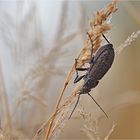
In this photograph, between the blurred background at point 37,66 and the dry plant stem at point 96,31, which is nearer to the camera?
the dry plant stem at point 96,31

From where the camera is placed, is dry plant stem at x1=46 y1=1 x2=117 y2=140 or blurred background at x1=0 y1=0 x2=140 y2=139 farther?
blurred background at x1=0 y1=0 x2=140 y2=139

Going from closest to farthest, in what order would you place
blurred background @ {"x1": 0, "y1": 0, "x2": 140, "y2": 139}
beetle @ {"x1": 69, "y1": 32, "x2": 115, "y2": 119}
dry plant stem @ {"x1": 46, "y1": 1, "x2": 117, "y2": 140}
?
dry plant stem @ {"x1": 46, "y1": 1, "x2": 117, "y2": 140} → beetle @ {"x1": 69, "y1": 32, "x2": 115, "y2": 119} → blurred background @ {"x1": 0, "y1": 0, "x2": 140, "y2": 139}

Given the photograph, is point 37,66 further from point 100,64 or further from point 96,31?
point 96,31

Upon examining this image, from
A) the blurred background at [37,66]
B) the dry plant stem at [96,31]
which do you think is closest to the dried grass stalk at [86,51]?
the dry plant stem at [96,31]

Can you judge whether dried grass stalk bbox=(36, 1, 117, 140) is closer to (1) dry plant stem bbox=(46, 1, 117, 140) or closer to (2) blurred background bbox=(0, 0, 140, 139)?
(1) dry plant stem bbox=(46, 1, 117, 140)

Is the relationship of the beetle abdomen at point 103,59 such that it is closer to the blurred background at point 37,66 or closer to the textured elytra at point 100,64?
the textured elytra at point 100,64

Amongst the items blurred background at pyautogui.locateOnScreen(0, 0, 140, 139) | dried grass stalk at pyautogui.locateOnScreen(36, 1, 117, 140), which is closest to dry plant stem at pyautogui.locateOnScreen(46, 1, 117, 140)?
dried grass stalk at pyautogui.locateOnScreen(36, 1, 117, 140)

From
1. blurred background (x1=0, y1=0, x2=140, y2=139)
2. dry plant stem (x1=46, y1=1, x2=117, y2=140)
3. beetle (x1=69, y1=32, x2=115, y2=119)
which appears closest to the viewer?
dry plant stem (x1=46, y1=1, x2=117, y2=140)

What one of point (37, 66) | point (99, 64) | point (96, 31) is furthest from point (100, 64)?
point (37, 66)

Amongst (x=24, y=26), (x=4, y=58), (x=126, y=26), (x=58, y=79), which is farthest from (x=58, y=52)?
(x=126, y=26)

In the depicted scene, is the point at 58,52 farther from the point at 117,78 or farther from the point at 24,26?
the point at 117,78

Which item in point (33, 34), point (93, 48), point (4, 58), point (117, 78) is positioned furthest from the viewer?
point (117, 78)
